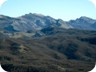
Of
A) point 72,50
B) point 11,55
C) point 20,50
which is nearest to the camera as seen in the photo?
point 11,55

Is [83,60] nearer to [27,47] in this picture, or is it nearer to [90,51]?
[90,51]

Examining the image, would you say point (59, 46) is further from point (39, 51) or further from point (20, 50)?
point (20, 50)

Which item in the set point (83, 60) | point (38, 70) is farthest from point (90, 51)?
point (38, 70)

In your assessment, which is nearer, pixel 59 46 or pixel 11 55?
pixel 11 55

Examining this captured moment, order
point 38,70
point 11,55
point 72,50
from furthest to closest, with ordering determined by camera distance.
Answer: point 72,50, point 11,55, point 38,70

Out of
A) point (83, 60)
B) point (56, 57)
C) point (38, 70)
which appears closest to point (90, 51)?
point (83, 60)

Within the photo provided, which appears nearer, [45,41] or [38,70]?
[38,70]

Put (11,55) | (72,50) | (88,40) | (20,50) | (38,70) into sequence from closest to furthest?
(38,70) → (11,55) → (20,50) → (72,50) → (88,40)

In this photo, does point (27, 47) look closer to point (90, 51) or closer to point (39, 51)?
point (39, 51)

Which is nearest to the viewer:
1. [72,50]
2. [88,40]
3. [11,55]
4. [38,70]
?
[38,70]
